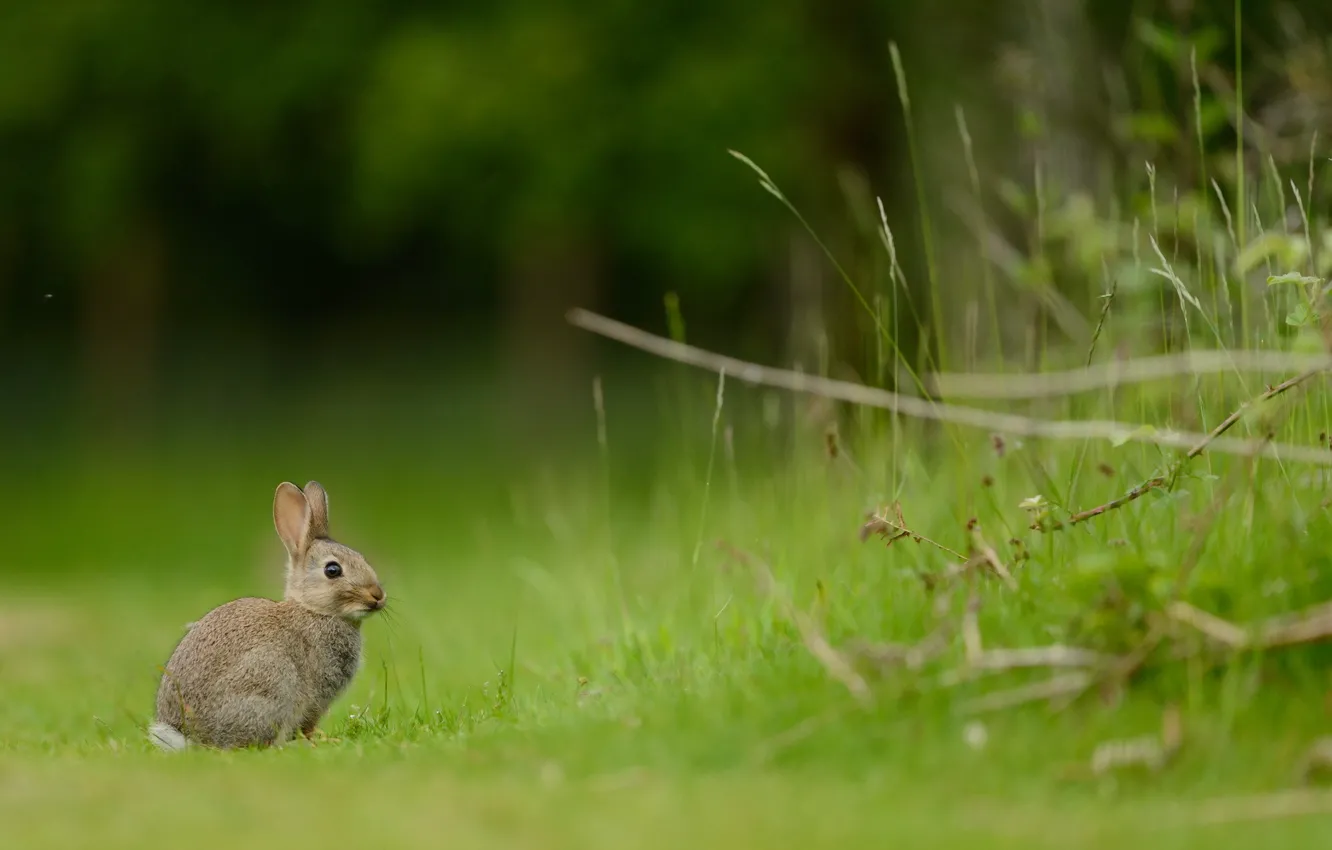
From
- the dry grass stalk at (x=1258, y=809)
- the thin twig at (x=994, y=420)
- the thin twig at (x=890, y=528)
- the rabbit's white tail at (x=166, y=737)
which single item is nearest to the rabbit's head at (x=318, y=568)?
the rabbit's white tail at (x=166, y=737)

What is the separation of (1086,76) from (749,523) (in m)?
5.56

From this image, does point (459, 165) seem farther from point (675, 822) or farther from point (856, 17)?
point (675, 822)

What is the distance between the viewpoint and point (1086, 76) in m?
11.5

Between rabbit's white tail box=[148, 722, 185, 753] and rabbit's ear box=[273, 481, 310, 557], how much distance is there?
77 cm

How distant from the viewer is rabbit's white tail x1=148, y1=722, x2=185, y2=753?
492 centimetres

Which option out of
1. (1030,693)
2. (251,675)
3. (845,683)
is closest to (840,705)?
(845,683)

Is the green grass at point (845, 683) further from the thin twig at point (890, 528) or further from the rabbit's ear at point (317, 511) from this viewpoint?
the rabbit's ear at point (317, 511)

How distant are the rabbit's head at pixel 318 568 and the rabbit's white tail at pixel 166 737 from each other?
618mm

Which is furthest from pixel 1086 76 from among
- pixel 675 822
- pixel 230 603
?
pixel 675 822

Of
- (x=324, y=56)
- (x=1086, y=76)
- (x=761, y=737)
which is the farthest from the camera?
(x=324, y=56)

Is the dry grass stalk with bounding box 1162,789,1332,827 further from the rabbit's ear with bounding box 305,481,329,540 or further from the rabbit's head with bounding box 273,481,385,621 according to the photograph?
the rabbit's ear with bounding box 305,481,329,540

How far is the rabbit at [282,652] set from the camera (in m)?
4.94

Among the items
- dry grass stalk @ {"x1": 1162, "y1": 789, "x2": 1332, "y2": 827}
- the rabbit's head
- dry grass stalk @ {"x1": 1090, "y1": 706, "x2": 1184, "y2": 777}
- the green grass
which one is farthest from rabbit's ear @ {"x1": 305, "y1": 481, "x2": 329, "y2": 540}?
dry grass stalk @ {"x1": 1162, "y1": 789, "x2": 1332, "y2": 827}

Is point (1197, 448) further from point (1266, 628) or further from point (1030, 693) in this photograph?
point (1030, 693)
